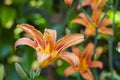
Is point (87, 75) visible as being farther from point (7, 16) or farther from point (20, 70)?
point (7, 16)

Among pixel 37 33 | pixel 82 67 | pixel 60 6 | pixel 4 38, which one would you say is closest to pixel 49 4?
pixel 60 6

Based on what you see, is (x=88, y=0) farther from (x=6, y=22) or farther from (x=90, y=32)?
(x=6, y=22)

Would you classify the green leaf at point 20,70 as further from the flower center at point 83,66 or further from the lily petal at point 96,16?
the lily petal at point 96,16

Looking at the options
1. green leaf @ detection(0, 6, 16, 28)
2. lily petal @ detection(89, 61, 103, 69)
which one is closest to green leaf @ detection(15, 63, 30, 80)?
lily petal @ detection(89, 61, 103, 69)

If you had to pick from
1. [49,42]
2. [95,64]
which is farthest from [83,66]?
[49,42]

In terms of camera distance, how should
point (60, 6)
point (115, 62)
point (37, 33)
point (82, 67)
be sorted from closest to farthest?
point (37, 33)
point (82, 67)
point (115, 62)
point (60, 6)

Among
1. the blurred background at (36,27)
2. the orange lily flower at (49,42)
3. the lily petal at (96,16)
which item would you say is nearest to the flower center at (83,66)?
the lily petal at (96,16)
